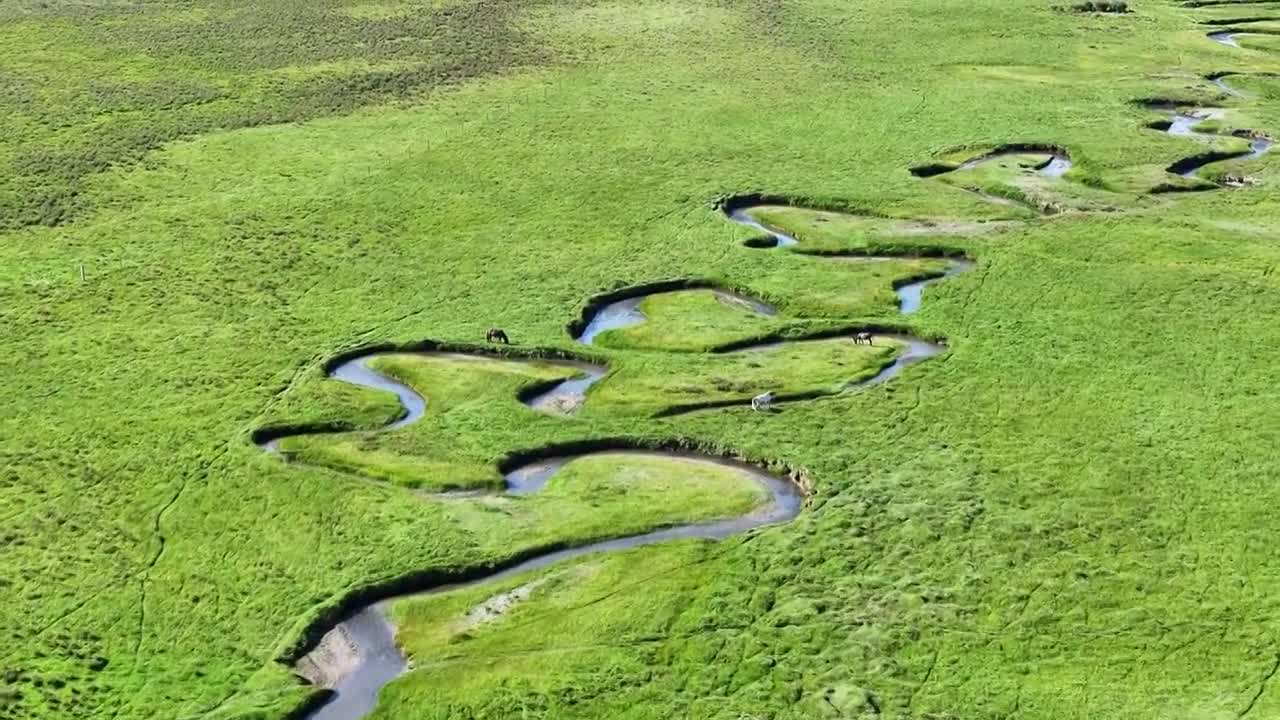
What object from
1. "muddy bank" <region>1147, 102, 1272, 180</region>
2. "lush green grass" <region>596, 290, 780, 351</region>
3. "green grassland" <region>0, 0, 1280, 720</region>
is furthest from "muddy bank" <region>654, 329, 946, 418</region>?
"muddy bank" <region>1147, 102, 1272, 180</region>

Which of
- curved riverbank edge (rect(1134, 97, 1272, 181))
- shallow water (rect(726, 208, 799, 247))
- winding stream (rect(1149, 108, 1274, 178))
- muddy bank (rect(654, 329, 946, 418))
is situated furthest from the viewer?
winding stream (rect(1149, 108, 1274, 178))

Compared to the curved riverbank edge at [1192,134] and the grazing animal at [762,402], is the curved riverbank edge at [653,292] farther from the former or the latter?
the curved riverbank edge at [1192,134]

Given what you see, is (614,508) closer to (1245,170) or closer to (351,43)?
(1245,170)

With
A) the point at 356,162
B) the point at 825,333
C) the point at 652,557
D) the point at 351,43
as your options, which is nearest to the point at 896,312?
the point at 825,333

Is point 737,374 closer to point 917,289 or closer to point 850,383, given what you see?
point 850,383

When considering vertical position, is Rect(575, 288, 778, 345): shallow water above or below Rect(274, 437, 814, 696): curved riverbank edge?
above

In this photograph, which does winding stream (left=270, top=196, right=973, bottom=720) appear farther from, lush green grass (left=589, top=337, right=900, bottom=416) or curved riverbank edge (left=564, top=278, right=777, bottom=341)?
lush green grass (left=589, top=337, right=900, bottom=416)

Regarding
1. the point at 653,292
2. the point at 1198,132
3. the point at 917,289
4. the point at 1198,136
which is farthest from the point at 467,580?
the point at 1198,132
